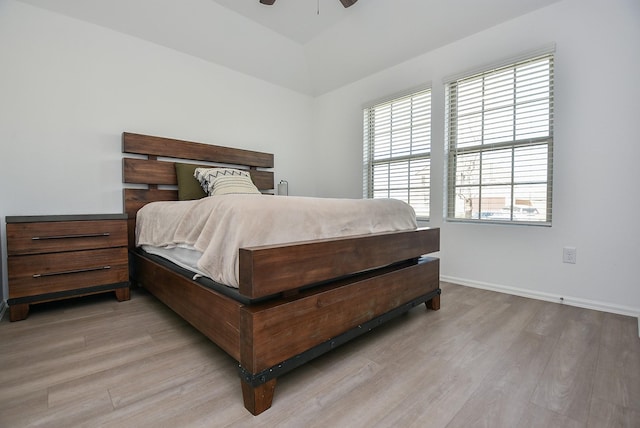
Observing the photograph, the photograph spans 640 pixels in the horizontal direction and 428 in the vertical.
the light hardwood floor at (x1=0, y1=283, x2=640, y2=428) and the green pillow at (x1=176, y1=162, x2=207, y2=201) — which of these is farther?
the green pillow at (x1=176, y1=162, x2=207, y2=201)

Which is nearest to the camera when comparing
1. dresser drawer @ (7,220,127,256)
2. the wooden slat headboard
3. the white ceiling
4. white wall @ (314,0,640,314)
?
dresser drawer @ (7,220,127,256)

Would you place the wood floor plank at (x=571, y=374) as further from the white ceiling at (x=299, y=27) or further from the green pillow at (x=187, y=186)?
the green pillow at (x=187, y=186)

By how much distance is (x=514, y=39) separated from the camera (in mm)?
2424

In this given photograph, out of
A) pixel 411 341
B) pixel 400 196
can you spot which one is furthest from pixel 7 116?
pixel 400 196

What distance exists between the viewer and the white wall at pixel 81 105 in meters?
2.18

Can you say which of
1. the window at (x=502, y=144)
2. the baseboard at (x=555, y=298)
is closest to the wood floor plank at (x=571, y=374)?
the baseboard at (x=555, y=298)

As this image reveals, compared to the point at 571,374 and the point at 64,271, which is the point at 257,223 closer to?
the point at 571,374

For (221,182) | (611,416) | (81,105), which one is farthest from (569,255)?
(81,105)

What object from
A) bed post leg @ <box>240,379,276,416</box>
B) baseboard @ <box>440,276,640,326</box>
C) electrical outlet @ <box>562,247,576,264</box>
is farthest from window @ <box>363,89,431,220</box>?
bed post leg @ <box>240,379,276,416</box>

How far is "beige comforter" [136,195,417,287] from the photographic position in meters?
1.18

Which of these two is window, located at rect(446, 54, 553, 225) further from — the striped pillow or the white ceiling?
the striped pillow

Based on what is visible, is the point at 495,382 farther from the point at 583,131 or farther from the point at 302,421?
the point at 583,131

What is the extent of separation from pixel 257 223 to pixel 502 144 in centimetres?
231

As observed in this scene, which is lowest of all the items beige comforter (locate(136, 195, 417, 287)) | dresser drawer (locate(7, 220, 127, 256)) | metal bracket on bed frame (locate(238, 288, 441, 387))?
metal bracket on bed frame (locate(238, 288, 441, 387))
